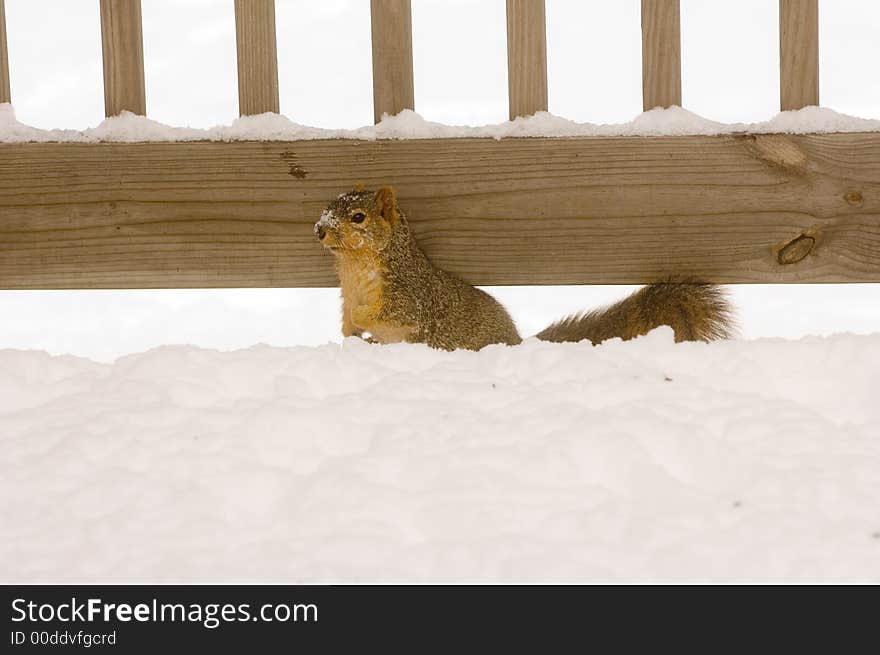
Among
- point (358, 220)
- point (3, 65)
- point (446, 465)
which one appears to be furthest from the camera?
point (3, 65)

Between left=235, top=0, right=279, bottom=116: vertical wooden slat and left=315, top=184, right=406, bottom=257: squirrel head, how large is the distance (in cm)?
36

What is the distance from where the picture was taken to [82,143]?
281cm

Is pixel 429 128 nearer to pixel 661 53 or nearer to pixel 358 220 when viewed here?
pixel 358 220

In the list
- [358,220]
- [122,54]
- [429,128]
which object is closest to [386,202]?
[358,220]

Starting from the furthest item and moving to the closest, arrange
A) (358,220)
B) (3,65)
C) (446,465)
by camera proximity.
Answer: (3,65) → (358,220) → (446,465)

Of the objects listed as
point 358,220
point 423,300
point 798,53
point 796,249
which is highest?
point 798,53

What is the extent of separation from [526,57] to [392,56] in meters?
0.37

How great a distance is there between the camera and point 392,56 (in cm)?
274

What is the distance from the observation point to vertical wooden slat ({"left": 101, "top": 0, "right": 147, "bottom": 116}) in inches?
109

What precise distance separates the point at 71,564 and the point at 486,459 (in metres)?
0.67

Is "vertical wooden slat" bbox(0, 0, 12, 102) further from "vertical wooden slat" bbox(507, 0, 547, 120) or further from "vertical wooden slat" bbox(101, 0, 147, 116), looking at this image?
"vertical wooden slat" bbox(507, 0, 547, 120)

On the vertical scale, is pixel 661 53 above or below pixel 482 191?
above

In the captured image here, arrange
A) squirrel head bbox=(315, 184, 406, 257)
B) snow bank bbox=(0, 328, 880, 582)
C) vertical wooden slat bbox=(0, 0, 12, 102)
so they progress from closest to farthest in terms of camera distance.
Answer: snow bank bbox=(0, 328, 880, 582) → squirrel head bbox=(315, 184, 406, 257) → vertical wooden slat bbox=(0, 0, 12, 102)

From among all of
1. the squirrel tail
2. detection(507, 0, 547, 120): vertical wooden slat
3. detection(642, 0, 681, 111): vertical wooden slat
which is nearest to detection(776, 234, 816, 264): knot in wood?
the squirrel tail
